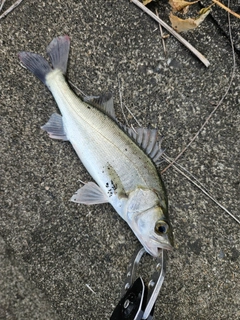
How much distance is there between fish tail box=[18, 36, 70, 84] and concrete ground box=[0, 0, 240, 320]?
8cm

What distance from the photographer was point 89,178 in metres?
2.57

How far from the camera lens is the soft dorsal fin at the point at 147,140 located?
2461 mm

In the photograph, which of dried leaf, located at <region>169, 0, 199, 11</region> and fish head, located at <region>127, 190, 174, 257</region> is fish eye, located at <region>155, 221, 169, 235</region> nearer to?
fish head, located at <region>127, 190, 174, 257</region>

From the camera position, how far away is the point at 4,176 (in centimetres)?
254

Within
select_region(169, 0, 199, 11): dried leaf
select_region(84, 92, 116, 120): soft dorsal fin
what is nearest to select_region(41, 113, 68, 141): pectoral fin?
select_region(84, 92, 116, 120): soft dorsal fin

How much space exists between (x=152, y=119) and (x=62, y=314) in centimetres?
154

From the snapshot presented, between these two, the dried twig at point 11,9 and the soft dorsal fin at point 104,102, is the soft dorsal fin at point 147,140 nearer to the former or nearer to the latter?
the soft dorsal fin at point 104,102

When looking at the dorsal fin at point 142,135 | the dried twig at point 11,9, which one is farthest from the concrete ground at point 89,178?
the dorsal fin at point 142,135

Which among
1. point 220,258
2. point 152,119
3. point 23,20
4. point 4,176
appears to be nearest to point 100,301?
point 220,258

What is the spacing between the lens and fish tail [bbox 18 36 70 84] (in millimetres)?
2488

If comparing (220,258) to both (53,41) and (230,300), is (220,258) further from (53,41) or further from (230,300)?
→ (53,41)

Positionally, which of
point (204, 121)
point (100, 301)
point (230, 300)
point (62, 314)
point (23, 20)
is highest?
point (204, 121)

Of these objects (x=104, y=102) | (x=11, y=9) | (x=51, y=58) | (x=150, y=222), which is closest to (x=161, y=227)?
(x=150, y=222)

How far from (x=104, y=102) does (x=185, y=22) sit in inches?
32.0
